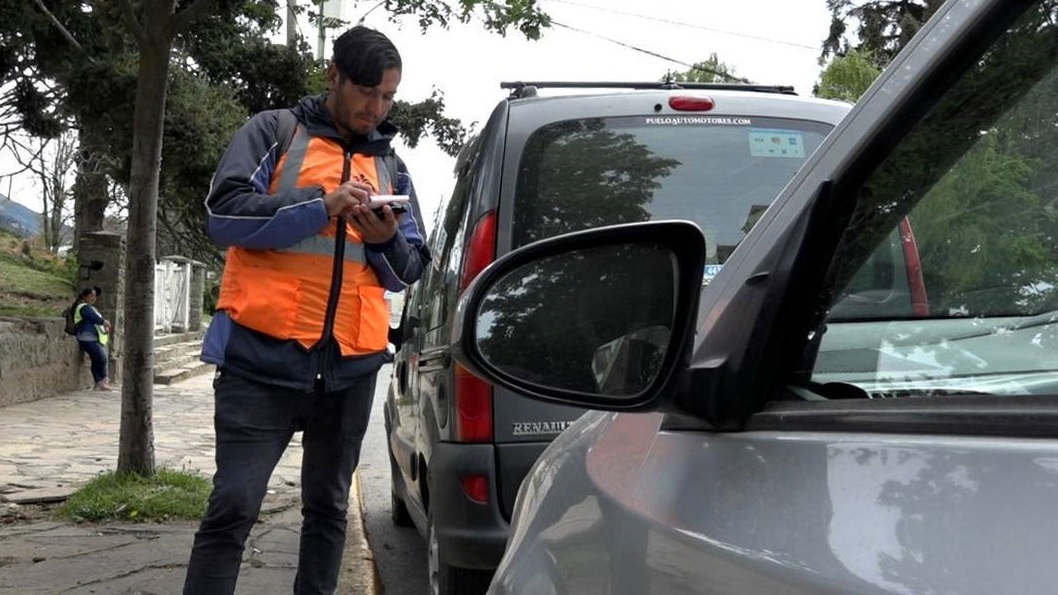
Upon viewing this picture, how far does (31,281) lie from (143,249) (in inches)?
578

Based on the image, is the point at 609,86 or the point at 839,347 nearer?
the point at 839,347

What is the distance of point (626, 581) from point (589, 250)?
442 millimetres

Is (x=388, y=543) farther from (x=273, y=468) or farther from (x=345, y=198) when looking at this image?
(x=345, y=198)

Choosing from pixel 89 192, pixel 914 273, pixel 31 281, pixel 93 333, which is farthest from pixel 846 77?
pixel 89 192

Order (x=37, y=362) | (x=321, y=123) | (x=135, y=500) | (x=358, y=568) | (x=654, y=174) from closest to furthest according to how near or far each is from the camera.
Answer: (x=321, y=123)
(x=654, y=174)
(x=358, y=568)
(x=135, y=500)
(x=37, y=362)

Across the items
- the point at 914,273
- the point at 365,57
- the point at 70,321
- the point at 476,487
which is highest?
the point at 365,57

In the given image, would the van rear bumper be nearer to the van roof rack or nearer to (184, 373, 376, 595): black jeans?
(184, 373, 376, 595): black jeans

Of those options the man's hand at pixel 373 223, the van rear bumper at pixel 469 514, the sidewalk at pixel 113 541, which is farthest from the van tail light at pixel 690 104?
the sidewalk at pixel 113 541

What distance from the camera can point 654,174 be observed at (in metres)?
4.00

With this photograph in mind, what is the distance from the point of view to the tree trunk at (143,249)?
6.43 metres

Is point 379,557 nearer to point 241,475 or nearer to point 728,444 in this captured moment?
point 241,475

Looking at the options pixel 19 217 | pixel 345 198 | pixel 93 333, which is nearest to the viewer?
pixel 345 198

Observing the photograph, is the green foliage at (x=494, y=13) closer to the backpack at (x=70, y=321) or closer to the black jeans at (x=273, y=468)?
the black jeans at (x=273, y=468)

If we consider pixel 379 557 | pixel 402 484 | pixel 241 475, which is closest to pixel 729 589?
pixel 241 475
